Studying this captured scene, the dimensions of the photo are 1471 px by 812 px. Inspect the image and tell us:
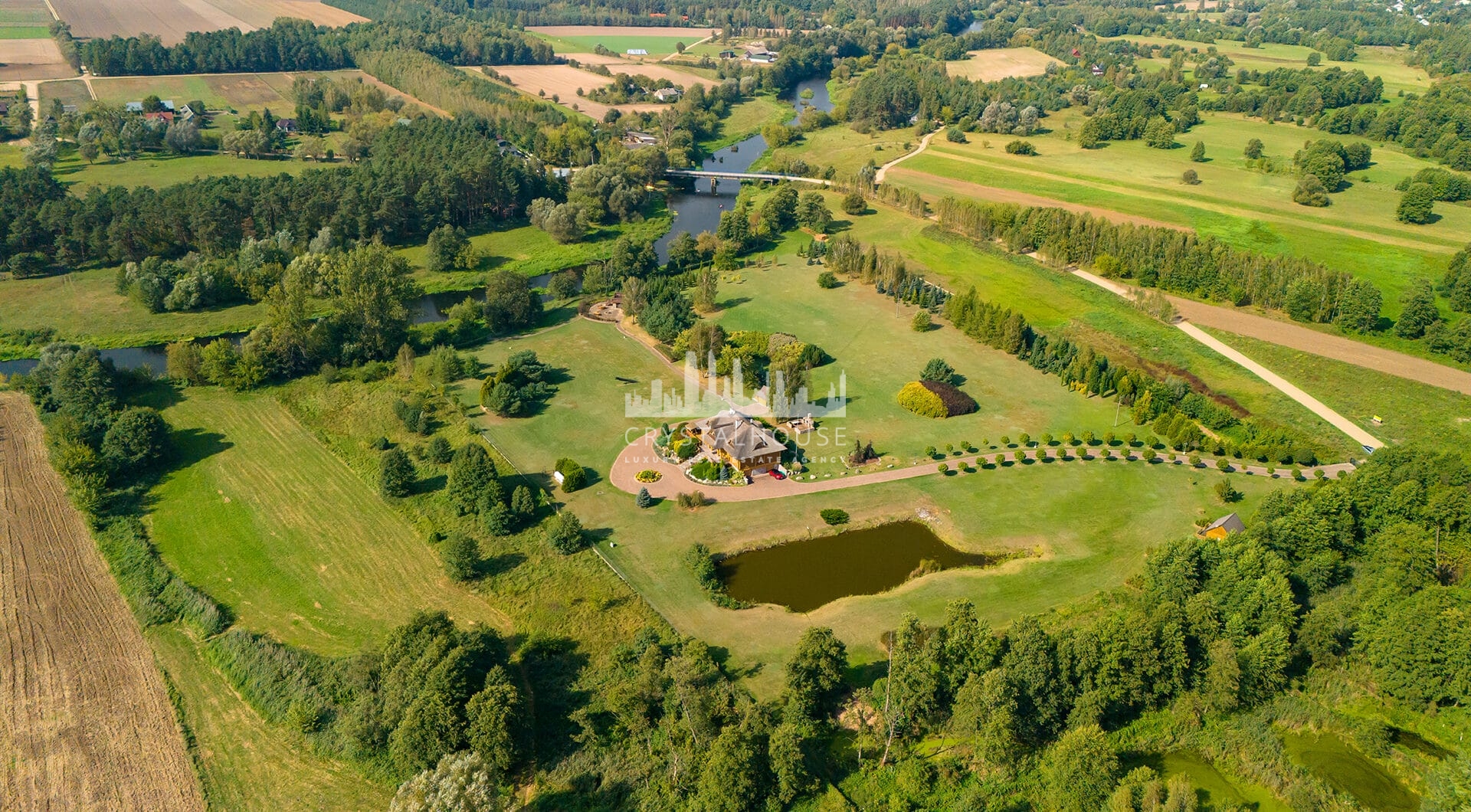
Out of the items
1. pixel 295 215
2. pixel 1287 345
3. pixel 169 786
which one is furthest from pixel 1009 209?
pixel 169 786

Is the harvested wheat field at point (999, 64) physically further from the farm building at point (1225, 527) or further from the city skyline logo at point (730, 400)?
the farm building at point (1225, 527)

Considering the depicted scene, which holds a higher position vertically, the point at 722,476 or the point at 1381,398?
the point at 1381,398

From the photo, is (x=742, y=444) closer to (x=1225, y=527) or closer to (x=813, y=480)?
(x=813, y=480)

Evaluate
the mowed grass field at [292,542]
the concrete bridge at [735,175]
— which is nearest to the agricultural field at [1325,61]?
the concrete bridge at [735,175]

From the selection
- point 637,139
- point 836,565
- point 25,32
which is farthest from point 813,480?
point 25,32

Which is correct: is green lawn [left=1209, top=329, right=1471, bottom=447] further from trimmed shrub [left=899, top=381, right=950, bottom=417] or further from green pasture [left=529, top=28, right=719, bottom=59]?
green pasture [left=529, top=28, right=719, bottom=59]
